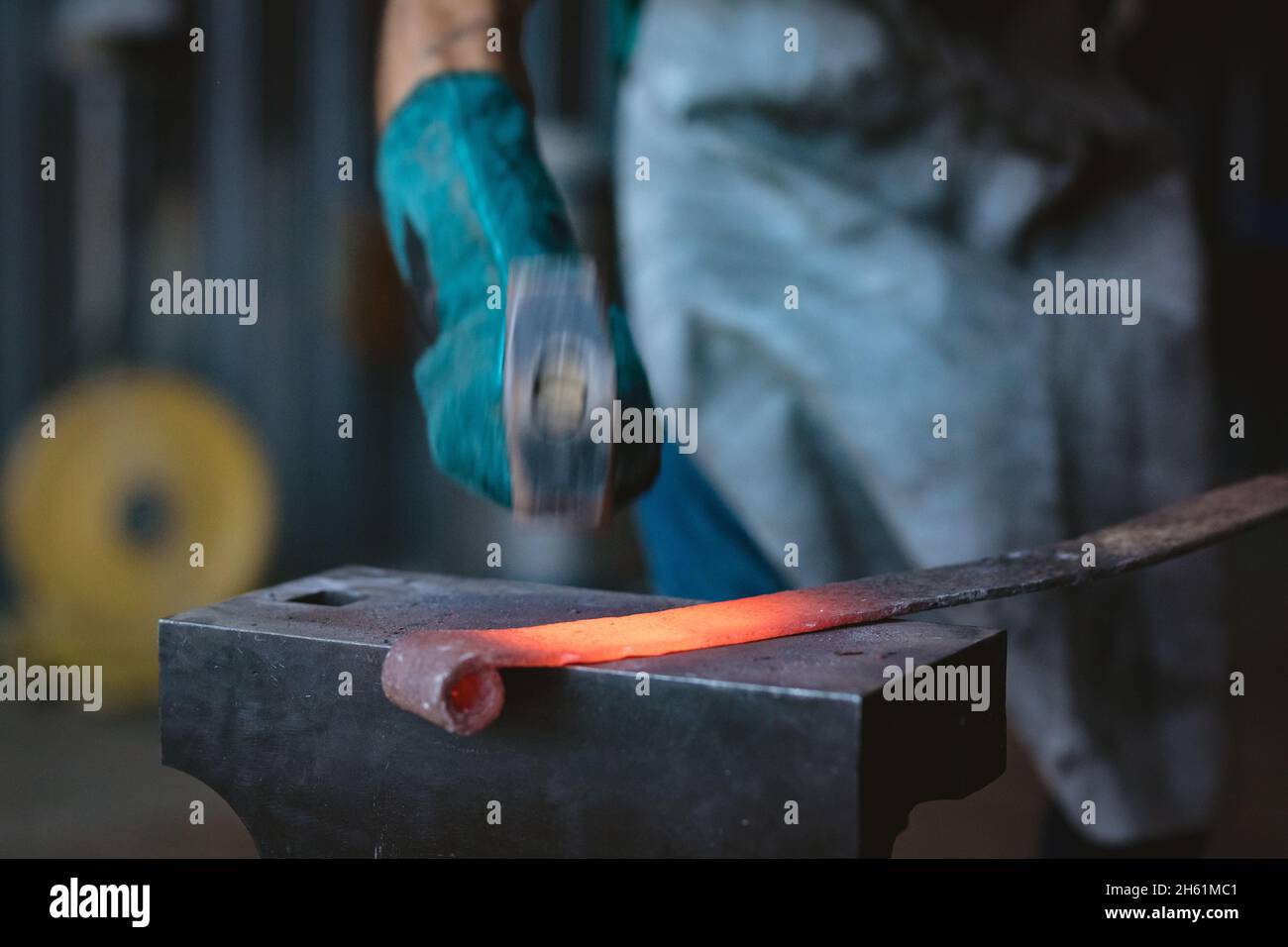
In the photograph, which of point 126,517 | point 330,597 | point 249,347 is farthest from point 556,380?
point 249,347

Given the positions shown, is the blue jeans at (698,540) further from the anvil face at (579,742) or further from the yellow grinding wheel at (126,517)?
the yellow grinding wheel at (126,517)

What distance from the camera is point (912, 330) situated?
4.71 feet

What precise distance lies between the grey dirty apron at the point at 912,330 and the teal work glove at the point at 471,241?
40cm

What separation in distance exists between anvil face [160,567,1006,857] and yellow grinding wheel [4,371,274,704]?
2.48 m

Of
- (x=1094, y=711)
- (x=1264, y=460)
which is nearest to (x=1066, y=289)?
(x=1094, y=711)

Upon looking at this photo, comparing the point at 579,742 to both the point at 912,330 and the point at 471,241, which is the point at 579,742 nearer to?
the point at 471,241

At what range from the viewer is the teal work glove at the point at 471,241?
0.91 metres

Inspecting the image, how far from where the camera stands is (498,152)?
3.39 feet

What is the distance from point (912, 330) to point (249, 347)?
312cm

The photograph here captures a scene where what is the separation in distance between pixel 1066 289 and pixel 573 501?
897 mm

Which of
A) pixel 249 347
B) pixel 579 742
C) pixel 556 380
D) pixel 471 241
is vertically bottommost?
pixel 579 742

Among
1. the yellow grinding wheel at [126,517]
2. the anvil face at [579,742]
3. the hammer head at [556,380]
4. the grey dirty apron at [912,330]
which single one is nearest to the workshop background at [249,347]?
the yellow grinding wheel at [126,517]

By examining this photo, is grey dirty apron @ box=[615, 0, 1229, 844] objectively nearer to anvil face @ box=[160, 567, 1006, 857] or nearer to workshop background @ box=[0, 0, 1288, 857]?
anvil face @ box=[160, 567, 1006, 857]

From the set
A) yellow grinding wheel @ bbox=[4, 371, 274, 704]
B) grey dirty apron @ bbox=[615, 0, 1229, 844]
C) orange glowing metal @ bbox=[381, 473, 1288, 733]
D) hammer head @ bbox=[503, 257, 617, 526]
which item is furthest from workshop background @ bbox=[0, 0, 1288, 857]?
hammer head @ bbox=[503, 257, 617, 526]
